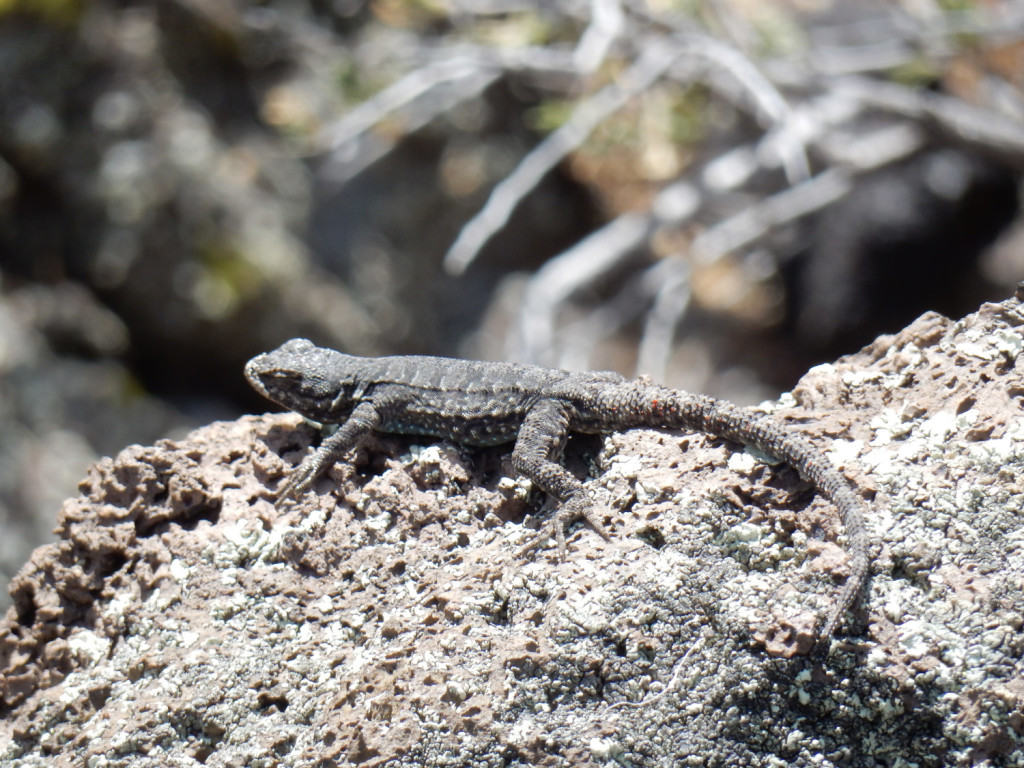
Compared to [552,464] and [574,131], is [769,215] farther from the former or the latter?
[552,464]

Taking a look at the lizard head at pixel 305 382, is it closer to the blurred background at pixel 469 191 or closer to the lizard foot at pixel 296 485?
the lizard foot at pixel 296 485

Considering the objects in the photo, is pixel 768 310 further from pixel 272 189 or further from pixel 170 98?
pixel 170 98

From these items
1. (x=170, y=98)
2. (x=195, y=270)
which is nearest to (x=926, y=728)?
(x=195, y=270)

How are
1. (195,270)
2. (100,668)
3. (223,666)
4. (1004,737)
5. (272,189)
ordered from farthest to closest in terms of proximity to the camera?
(272,189) < (195,270) < (100,668) < (223,666) < (1004,737)

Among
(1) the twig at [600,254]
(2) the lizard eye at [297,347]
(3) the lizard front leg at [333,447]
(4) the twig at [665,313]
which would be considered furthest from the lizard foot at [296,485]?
(4) the twig at [665,313]

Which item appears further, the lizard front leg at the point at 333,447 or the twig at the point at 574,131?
the twig at the point at 574,131

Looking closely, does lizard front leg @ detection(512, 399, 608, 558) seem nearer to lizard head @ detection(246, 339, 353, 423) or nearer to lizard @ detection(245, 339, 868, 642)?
lizard @ detection(245, 339, 868, 642)

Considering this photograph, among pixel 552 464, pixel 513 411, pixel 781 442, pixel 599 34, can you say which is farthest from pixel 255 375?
pixel 599 34
